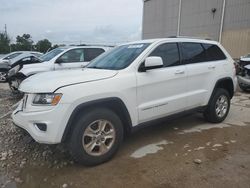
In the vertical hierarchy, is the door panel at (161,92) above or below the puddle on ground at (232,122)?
above

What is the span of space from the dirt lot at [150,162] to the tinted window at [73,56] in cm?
397

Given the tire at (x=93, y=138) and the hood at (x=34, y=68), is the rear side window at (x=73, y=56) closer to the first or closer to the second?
the hood at (x=34, y=68)

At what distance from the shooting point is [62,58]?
832 centimetres

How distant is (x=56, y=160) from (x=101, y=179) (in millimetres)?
878

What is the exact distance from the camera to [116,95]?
3340 mm

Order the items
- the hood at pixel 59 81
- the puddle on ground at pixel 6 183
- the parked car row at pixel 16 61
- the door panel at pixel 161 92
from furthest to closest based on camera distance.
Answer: the parked car row at pixel 16 61, the door panel at pixel 161 92, the hood at pixel 59 81, the puddle on ground at pixel 6 183

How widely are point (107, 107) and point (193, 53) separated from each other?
7.12ft

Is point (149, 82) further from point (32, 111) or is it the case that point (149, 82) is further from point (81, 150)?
point (32, 111)

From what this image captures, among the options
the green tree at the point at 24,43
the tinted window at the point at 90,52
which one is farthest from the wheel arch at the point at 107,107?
the green tree at the point at 24,43

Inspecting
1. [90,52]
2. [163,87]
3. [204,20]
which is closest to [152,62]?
[163,87]

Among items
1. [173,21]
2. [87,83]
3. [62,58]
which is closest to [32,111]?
[87,83]

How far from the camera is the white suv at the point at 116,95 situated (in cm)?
301

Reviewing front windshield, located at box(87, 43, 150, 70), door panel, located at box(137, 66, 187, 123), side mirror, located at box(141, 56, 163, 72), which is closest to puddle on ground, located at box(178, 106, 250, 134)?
door panel, located at box(137, 66, 187, 123)

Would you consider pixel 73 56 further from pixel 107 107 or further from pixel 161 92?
Answer: pixel 107 107
